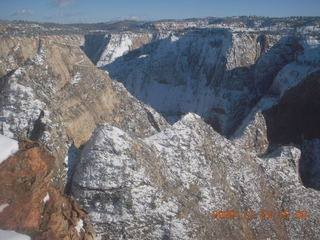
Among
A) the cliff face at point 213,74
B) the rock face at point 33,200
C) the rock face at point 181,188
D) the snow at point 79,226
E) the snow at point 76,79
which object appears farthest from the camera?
the cliff face at point 213,74

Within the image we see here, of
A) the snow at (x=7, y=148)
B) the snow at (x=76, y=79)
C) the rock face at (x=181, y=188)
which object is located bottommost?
the rock face at (x=181, y=188)

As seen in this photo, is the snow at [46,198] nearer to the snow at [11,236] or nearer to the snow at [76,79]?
the snow at [11,236]

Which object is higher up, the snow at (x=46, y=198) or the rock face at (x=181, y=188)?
the snow at (x=46, y=198)

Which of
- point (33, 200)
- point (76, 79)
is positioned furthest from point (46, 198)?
point (76, 79)

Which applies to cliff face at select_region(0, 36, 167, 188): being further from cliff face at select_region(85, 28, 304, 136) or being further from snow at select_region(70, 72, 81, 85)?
cliff face at select_region(85, 28, 304, 136)
